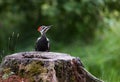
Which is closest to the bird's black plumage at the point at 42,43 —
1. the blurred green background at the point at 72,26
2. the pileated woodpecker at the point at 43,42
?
the pileated woodpecker at the point at 43,42

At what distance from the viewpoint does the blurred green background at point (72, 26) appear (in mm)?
9961

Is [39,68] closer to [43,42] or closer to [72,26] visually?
[43,42]

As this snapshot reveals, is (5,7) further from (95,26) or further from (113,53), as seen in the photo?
(113,53)

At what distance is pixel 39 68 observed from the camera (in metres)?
5.48

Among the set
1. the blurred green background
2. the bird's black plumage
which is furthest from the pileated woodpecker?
the blurred green background

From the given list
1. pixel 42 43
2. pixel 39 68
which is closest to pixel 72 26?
pixel 42 43

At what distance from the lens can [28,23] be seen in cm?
1239

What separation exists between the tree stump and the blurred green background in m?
3.37

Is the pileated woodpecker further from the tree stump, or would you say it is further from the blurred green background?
the blurred green background

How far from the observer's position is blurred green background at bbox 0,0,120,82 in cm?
Result: 996

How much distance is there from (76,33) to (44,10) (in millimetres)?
1188

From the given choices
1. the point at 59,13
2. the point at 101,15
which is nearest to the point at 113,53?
the point at 101,15

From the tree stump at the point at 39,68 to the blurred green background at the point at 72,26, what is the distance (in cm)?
337

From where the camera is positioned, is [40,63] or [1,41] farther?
[1,41]
